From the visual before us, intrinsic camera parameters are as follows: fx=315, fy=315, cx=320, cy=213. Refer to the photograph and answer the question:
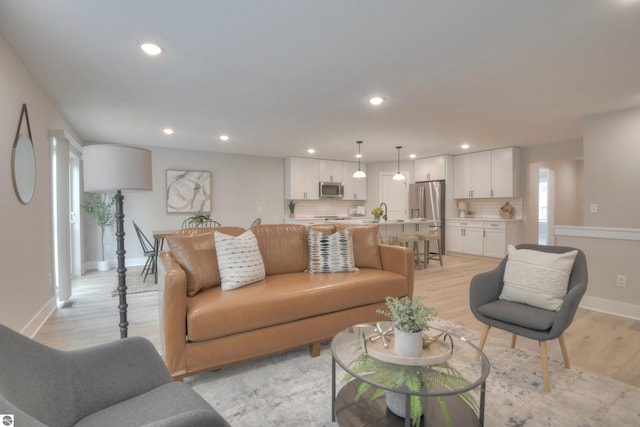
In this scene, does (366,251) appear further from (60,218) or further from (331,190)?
(331,190)

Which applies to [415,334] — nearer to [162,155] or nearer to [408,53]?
[408,53]

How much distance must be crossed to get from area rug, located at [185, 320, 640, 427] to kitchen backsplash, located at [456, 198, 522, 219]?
16.5 feet

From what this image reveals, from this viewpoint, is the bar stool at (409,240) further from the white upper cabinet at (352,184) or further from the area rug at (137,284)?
the area rug at (137,284)

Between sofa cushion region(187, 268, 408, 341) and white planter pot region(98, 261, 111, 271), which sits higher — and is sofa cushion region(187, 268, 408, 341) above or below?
above

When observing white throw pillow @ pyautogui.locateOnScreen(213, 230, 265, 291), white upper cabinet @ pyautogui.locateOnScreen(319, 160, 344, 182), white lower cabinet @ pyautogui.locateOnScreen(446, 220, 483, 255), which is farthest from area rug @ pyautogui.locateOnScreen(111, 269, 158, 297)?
white lower cabinet @ pyautogui.locateOnScreen(446, 220, 483, 255)

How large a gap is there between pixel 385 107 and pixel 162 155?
4777 millimetres

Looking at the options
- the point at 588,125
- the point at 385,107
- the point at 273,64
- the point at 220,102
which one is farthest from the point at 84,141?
the point at 588,125

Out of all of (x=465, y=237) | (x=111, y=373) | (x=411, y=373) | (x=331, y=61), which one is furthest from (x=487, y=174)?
(x=111, y=373)

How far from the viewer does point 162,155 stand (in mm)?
A: 6406

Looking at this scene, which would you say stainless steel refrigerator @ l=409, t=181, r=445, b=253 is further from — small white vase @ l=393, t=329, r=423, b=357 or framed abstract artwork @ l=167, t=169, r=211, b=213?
small white vase @ l=393, t=329, r=423, b=357

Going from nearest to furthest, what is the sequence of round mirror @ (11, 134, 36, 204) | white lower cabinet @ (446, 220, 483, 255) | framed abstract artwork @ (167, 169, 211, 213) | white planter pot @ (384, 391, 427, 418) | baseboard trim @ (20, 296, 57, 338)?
1. white planter pot @ (384, 391, 427, 418)
2. round mirror @ (11, 134, 36, 204)
3. baseboard trim @ (20, 296, 57, 338)
4. framed abstract artwork @ (167, 169, 211, 213)
5. white lower cabinet @ (446, 220, 483, 255)

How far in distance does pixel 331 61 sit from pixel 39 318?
3.66m

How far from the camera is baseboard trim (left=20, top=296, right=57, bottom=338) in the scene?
2767 millimetres

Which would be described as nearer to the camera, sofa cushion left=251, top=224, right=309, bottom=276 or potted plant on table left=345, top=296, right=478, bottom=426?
potted plant on table left=345, top=296, right=478, bottom=426
